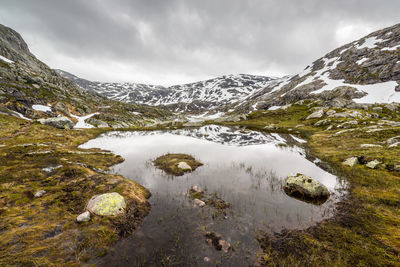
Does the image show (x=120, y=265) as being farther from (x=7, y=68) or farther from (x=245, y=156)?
(x=7, y=68)

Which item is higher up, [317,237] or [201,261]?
[317,237]

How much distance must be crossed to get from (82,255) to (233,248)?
28.8ft

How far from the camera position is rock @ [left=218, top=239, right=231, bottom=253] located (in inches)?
376

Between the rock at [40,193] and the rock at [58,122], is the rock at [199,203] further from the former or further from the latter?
the rock at [58,122]

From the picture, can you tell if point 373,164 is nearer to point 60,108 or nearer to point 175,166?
point 175,166

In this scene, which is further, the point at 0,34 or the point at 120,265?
the point at 0,34

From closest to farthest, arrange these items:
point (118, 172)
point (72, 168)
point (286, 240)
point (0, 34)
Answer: point (286, 240) → point (72, 168) → point (118, 172) → point (0, 34)

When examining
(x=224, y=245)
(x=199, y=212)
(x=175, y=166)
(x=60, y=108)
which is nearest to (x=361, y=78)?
(x=175, y=166)

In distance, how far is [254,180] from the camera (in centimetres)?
1977

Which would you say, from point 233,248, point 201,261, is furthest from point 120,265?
point 233,248

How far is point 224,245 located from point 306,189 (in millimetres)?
11139

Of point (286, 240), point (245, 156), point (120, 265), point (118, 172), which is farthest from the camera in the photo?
point (245, 156)

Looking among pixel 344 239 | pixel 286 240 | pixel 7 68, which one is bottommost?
pixel 286 240

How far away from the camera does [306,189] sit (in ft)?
51.7
